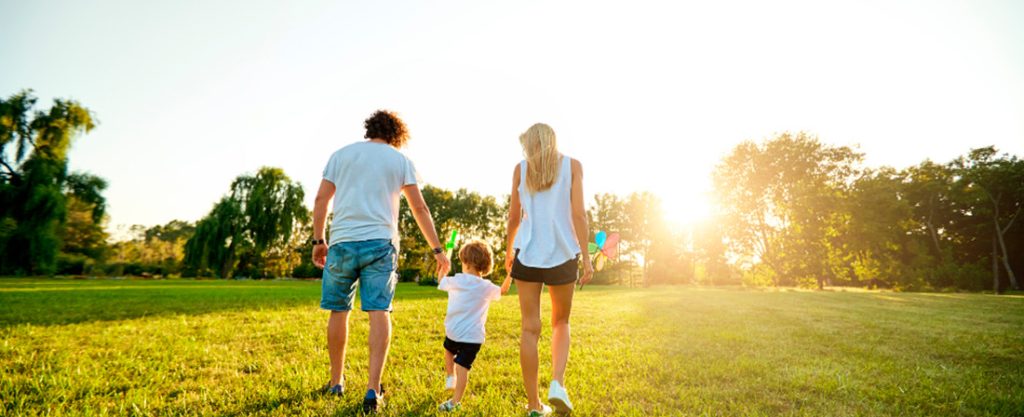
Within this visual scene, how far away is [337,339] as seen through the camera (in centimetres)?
340

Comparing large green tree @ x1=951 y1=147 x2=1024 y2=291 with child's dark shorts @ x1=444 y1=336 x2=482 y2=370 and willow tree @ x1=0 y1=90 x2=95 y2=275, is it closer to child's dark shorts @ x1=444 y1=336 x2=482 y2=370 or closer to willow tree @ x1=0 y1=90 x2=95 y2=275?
child's dark shorts @ x1=444 y1=336 x2=482 y2=370

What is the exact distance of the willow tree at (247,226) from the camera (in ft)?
116

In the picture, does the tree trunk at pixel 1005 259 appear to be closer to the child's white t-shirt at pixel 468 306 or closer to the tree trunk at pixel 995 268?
the tree trunk at pixel 995 268

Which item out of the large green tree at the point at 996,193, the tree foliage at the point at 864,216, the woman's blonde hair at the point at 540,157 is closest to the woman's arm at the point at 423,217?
the woman's blonde hair at the point at 540,157

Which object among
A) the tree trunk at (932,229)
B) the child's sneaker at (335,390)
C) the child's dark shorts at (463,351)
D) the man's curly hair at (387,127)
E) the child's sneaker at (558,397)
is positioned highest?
the tree trunk at (932,229)

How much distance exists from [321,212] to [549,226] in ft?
6.25

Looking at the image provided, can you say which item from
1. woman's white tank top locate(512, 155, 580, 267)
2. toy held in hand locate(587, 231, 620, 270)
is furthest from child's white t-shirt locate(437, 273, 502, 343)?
toy held in hand locate(587, 231, 620, 270)

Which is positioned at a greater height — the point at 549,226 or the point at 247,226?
the point at 247,226

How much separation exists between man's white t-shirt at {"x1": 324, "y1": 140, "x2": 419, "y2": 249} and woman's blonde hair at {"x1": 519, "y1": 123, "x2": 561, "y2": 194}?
1.07 meters

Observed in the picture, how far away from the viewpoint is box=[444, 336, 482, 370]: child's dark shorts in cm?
328

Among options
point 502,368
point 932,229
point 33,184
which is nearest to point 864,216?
point 932,229

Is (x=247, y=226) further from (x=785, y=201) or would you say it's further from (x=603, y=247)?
(x=785, y=201)

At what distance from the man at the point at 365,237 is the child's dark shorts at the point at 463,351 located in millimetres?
508

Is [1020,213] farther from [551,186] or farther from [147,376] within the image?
[147,376]
